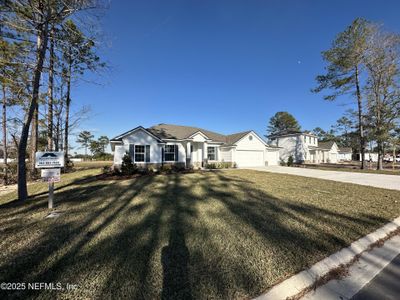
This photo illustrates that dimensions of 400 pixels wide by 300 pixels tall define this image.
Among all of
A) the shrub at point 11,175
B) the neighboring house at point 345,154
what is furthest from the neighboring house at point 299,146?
the shrub at point 11,175

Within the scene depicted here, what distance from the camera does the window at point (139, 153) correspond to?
15281mm

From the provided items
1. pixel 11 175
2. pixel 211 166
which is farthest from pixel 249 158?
pixel 11 175

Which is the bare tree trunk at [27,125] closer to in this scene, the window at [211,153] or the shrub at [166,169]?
the shrub at [166,169]

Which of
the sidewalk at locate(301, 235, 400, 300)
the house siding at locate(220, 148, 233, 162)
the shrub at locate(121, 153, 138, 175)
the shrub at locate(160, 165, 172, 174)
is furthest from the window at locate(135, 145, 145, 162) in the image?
the sidewalk at locate(301, 235, 400, 300)

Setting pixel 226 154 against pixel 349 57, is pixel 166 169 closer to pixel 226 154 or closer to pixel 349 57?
pixel 226 154

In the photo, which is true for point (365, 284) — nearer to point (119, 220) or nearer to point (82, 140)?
point (119, 220)

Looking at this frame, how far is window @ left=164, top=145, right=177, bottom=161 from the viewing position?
56.0 ft

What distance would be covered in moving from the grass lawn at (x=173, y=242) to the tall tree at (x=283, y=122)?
1846 inches

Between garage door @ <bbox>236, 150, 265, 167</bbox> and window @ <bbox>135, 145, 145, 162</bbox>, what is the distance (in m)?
10.9

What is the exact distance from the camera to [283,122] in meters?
49.5

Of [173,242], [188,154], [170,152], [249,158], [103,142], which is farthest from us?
[103,142]

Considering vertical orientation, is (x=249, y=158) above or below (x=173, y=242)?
above

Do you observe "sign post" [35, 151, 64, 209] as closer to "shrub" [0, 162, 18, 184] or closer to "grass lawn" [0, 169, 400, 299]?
"grass lawn" [0, 169, 400, 299]

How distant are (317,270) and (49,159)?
21.5ft
